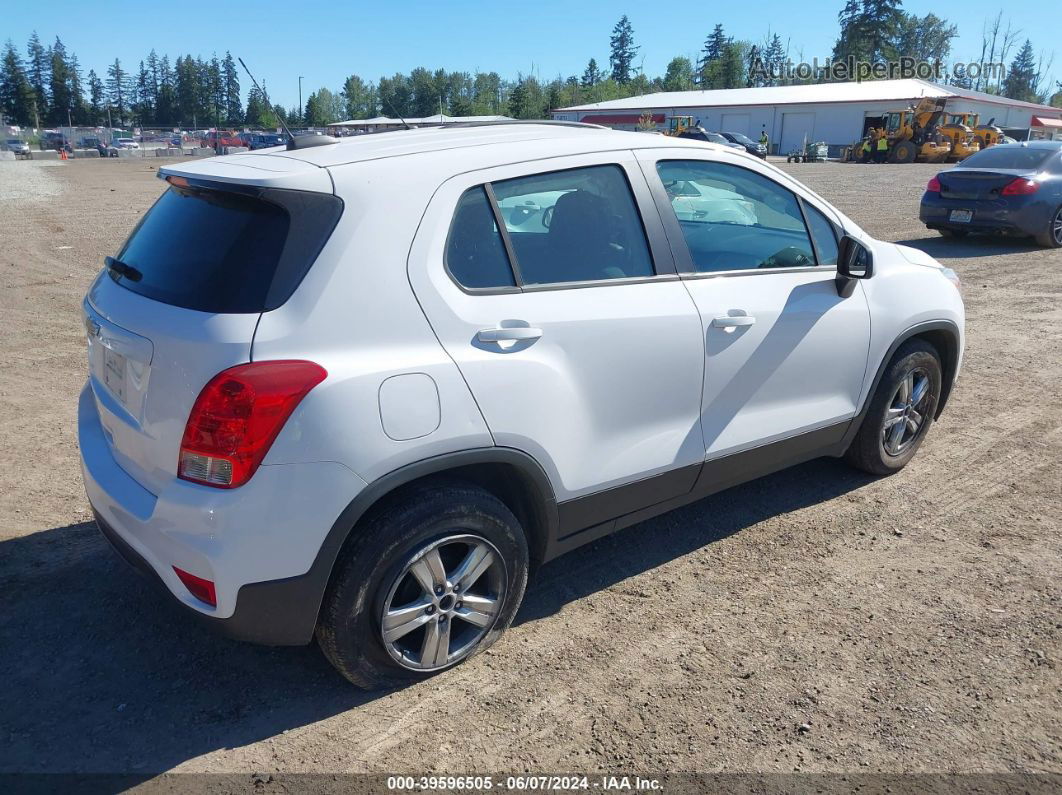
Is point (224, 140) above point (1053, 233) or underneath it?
above

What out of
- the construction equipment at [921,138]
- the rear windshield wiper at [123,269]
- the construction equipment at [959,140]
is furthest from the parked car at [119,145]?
the rear windshield wiper at [123,269]

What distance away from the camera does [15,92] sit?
11669 centimetres

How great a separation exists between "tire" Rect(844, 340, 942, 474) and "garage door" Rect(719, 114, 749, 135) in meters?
68.2

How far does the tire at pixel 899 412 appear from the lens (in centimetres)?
445

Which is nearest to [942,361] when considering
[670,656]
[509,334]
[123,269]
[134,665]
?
[670,656]

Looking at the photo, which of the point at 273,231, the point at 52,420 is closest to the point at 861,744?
the point at 273,231

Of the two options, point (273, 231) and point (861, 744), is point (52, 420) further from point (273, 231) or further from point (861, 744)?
point (861, 744)

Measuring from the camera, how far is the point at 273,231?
8.70ft

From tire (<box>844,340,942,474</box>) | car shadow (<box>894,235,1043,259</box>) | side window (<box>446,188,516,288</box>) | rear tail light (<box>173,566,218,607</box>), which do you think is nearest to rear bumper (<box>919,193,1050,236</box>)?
car shadow (<box>894,235,1043,259</box>)

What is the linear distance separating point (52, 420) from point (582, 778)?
177 inches

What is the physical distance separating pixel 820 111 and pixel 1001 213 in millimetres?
57223

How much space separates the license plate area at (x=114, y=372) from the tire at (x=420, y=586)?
39.0 inches

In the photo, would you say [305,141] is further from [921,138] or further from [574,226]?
[921,138]

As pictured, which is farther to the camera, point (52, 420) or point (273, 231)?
point (52, 420)
